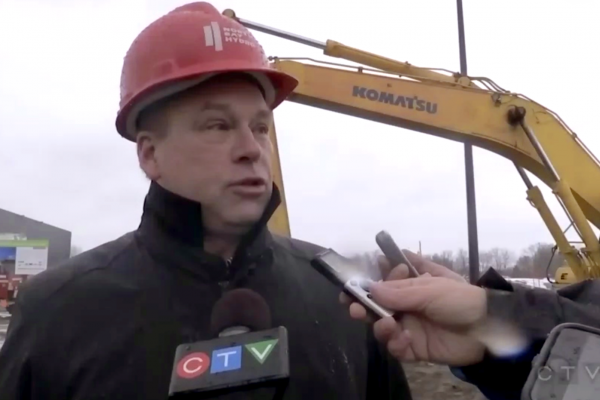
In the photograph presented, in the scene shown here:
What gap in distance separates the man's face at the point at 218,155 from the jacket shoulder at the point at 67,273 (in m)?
0.29

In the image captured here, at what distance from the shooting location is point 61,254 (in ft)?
118

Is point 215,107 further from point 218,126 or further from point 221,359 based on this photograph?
point 221,359

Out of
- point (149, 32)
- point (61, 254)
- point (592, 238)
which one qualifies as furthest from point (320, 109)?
point (61, 254)

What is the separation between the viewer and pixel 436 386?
9.43 metres

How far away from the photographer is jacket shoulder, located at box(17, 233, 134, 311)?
2006 mm

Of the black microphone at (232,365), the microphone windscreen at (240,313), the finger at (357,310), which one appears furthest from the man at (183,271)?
the black microphone at (232,365)

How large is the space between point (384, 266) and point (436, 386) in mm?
8203

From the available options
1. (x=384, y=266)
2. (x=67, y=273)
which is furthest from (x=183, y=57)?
(x=384, y=266)

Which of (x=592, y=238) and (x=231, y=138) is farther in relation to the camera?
(x=592, y=238)

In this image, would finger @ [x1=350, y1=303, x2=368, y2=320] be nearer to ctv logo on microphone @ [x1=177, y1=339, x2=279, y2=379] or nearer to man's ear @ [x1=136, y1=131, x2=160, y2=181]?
ctv logo on microphone @ [x1=177, y1=339, x2=279, y2=379]

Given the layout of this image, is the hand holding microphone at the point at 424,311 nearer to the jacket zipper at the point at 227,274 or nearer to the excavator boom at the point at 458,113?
the jacket zipper at the point at 227,274

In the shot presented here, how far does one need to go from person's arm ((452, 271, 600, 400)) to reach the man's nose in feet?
2.40

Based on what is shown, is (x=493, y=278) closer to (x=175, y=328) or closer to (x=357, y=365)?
(x=357, y=365)

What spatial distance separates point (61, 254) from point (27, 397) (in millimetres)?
36220
